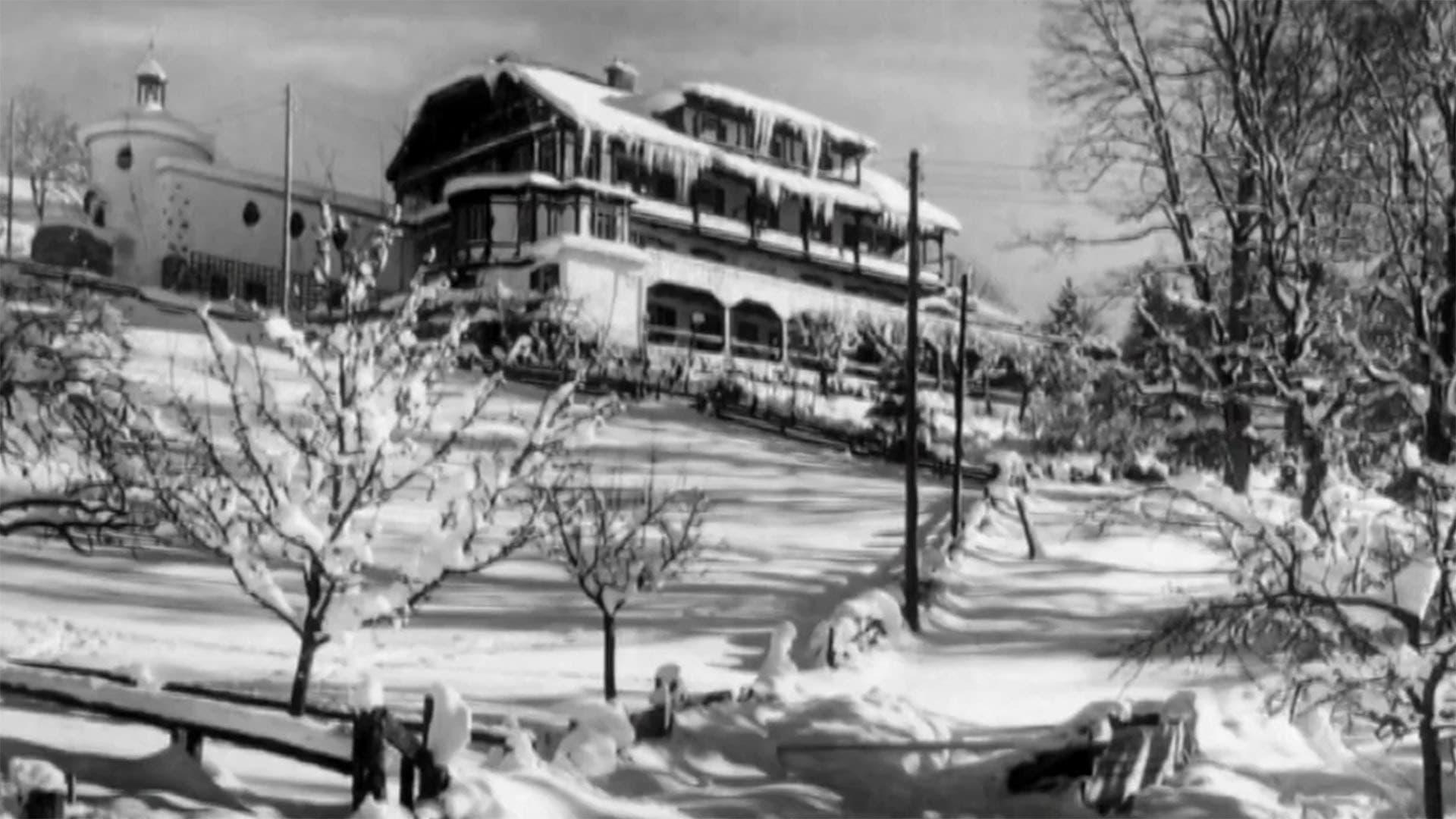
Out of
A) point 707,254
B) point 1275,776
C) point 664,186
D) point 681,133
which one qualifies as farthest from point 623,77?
point 1275,776

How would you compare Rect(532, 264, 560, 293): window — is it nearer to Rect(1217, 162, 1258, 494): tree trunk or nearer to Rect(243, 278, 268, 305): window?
Rect(243, 278, 268, 305): window

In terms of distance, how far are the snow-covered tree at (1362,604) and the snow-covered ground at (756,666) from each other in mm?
2123

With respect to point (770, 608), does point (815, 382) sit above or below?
above

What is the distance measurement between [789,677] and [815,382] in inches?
1124

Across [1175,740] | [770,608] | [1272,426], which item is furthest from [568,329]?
[1175,740]

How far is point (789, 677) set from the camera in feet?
47.3

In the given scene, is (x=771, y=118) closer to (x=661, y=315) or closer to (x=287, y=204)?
(x=661, y=315)

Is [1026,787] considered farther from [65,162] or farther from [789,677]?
[65,162]

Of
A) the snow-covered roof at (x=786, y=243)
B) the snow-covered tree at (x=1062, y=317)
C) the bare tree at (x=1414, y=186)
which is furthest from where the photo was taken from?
the snow-covered roof at (x=786, y=243)

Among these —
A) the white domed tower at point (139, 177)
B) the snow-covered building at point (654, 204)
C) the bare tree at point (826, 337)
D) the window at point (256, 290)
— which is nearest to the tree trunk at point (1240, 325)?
the snow-covered building at point (654, 204)

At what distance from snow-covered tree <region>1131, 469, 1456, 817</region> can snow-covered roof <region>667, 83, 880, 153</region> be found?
3683cm

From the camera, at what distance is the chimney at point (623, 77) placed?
155 feet

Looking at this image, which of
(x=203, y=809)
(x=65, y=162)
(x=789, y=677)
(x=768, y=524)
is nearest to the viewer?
(x=203, y=809)

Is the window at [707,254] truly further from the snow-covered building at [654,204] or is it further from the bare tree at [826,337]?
the bare tree at [826,337]
